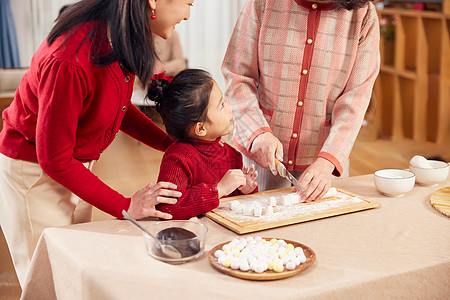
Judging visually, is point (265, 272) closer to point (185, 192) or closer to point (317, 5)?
point (185, 192)

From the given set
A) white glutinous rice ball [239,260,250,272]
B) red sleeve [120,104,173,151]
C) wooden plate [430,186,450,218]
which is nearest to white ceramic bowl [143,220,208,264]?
white glutinous rice ball [239,260,250,272]

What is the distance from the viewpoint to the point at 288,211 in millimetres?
1625

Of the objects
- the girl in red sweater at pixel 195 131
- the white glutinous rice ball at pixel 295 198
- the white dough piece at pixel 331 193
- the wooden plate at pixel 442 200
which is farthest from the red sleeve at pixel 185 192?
the wooden plate at pixel 442 200

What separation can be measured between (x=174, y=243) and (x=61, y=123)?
420 millimetres

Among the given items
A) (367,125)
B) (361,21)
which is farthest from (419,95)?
(361,21)

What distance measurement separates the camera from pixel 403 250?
4.49 feet

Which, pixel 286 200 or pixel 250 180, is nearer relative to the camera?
pixel 286 200

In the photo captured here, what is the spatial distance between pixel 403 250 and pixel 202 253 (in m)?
0.47

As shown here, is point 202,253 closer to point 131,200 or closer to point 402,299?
point 131,200

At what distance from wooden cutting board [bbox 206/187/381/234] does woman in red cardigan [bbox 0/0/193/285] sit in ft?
0.53

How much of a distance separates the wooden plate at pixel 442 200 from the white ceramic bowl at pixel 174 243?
71 cm

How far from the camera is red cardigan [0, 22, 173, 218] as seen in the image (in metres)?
1.42

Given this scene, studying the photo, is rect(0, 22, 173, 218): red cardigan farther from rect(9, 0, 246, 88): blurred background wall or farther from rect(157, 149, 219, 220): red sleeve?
rect(9, 0, 246, 88): blurred background wall

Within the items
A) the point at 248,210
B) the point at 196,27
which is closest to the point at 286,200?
the point at 248,210
